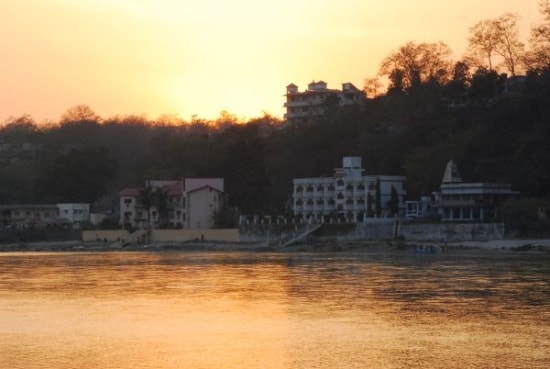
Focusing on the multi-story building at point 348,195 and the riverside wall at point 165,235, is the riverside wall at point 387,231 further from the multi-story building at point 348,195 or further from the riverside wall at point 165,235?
the multi-story building at point 348,195

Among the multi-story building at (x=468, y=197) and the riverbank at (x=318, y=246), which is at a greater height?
the multi-story building at (x=468, y=197)

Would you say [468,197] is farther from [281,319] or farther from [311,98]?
[311,98]

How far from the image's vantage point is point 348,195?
79.2 meters

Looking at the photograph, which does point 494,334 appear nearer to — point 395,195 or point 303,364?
point 303,364

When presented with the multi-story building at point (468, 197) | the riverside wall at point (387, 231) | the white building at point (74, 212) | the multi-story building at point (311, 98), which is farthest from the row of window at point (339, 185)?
A: the white building at point (74, 212)

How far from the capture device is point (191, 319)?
2684cm

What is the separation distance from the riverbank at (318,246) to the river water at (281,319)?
15751 mm

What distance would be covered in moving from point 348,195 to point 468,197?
1256 cm

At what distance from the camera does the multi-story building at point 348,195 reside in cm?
7675

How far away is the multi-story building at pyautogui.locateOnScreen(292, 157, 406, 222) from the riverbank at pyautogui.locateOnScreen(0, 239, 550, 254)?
626 cm

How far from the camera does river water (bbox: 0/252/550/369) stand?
2047cm

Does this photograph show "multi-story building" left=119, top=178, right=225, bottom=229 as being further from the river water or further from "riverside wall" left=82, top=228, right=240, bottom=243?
the river water

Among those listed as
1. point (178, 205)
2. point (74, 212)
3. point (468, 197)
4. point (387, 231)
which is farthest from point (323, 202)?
point (74, 212)

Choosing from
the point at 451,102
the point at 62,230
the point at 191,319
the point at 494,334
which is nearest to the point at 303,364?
the point at 494,334
